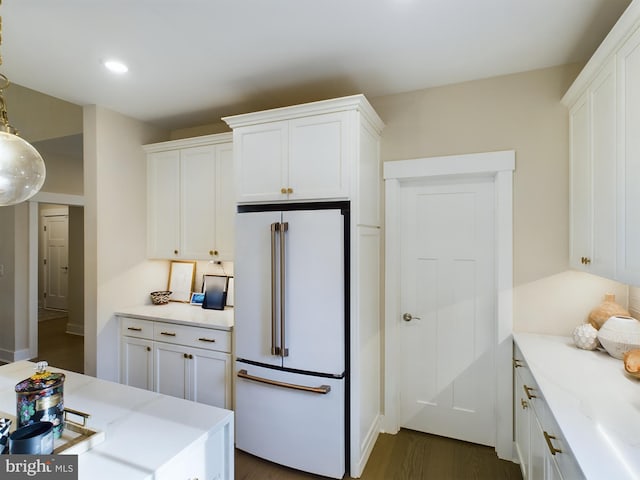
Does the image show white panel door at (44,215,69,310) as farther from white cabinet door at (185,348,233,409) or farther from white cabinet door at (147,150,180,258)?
white cabinet door at (185,348,233,409)

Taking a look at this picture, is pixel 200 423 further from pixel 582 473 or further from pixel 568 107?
pixel 568 107

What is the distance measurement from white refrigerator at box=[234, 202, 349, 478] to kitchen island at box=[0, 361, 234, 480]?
95 centimetres

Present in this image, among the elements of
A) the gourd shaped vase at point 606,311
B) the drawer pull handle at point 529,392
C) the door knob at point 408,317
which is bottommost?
the drawer pull handle at point 529,392

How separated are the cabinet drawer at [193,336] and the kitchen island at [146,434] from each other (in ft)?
3.58

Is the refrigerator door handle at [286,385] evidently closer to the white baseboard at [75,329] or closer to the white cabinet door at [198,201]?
the white cabinet door at [198,201]

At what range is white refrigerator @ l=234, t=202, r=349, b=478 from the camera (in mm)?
2182

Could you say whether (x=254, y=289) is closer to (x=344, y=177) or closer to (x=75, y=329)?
(x=344, y=177)

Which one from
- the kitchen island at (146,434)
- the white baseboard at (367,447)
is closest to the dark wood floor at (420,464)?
the white baseboard at (367,447)

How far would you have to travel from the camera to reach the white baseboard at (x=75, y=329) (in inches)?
217

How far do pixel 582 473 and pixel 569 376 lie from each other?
754 mm

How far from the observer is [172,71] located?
2.41 m

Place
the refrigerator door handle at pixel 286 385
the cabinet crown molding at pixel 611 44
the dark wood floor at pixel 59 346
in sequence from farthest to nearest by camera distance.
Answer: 1. the dark wood floor at pixel 59 346
2. the refrigerator door handle at pixel 286 385
3. the cabinet crown molding at pixel 611 44

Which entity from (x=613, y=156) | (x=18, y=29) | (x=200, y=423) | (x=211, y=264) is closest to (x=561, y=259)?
(x=613, y=156)

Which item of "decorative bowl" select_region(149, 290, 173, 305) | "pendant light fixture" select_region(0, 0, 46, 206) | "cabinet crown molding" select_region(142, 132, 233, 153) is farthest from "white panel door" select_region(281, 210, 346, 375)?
"decorative bowl" select_region(149, 290, 173, 305)
